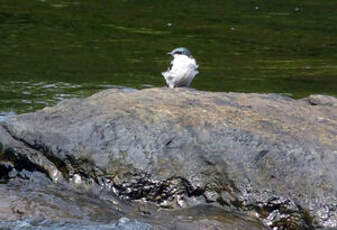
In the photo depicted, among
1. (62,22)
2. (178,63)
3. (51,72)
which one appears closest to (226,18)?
(62,22)

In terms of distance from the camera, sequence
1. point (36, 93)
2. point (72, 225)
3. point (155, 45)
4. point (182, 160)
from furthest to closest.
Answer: point (155, 45) → point (36, 93) → point (182, 160) → point (72, 225)

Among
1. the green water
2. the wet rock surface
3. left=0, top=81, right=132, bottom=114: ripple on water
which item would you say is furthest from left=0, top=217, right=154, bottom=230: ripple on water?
the green water

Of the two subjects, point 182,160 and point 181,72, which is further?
point 181,72

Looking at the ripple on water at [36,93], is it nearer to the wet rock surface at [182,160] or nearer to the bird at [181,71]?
the bird at [181,71]

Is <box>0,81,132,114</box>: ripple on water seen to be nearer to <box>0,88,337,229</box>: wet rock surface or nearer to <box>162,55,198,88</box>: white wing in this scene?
<box>162,55,198,88</box>: white wing

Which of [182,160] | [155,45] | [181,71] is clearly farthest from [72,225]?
[155,45]

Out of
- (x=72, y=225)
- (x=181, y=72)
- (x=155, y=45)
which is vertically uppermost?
(x=181, y=72)

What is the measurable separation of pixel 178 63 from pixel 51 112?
7.89 feet

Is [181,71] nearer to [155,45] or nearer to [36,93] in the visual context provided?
[36,93]

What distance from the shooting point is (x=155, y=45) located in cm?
1736

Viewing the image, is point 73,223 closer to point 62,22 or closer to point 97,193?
point 97,193

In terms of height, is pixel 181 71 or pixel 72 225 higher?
pixel 181 71

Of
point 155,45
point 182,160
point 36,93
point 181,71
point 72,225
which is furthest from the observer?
point 155,45

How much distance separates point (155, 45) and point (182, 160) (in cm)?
1070
